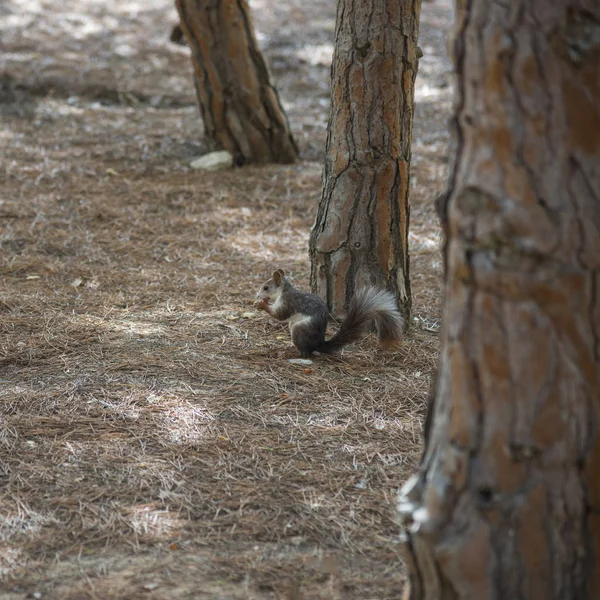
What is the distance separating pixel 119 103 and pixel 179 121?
1171 millimetres

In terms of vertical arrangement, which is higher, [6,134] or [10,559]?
[6,134]

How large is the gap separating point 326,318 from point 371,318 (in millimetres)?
296

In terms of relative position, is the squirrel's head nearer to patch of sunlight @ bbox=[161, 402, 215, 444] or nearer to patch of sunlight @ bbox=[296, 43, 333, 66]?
patch of sunlight @ bbox=[161, 402, 215, 444]

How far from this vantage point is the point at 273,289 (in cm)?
469

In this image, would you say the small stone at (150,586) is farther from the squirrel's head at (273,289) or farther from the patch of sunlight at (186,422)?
the squirrel's head at (273,289)

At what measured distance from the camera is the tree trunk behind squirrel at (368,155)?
4.52 metres

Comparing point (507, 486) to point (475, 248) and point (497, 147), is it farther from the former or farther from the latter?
point (497, 147)

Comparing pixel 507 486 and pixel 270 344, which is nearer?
pixel 507 486

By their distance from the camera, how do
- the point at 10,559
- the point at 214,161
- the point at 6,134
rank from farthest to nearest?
the point at 6,134, the point at 214,161, the point at 10,559

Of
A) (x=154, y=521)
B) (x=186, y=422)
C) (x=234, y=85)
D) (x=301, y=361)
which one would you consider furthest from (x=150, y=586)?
(x=234, y=85)

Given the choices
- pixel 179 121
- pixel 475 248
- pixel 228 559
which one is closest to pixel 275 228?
pixel 179 121

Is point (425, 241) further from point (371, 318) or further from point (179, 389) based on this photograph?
point (179, 389)

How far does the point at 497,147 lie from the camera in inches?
73.5

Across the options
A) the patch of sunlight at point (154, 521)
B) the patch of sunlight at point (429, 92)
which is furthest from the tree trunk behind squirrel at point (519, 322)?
the patch of sunlight at point (429, 92)
